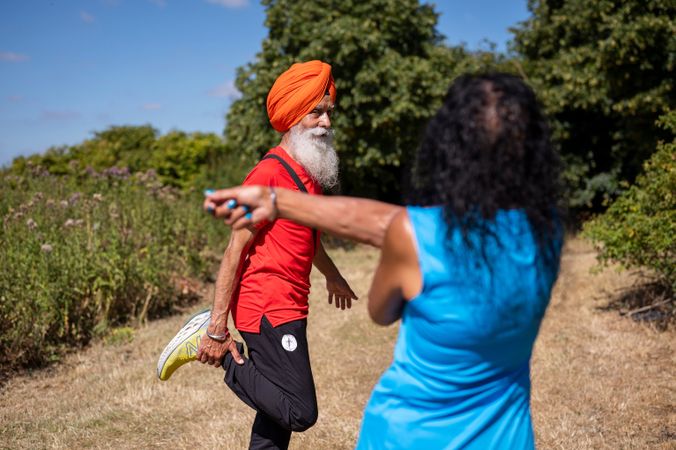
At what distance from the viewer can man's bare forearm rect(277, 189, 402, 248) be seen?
71.1 inches

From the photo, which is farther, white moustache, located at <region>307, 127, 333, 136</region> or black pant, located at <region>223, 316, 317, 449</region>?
white moustache, located at <region>307, 127, 333, 136</region>

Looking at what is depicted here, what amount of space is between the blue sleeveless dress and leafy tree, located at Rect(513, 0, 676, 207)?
834 cm

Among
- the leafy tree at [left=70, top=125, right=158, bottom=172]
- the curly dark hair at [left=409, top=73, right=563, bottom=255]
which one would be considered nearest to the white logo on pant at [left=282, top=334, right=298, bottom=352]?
the curly dark hair at [left=409, top=73, right=563, bottom=255]

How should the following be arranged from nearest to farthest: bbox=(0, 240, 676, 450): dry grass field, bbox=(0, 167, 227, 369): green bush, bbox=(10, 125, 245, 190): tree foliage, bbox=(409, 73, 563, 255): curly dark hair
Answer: bbox=(409, 73, 563, 255): curly dark hair
bbox=(0, 240, 676, 450): dry grass field
bbox=(0, 167, 227, 369): green bush
bbox=(10, 125, 245, 190): tree foliage

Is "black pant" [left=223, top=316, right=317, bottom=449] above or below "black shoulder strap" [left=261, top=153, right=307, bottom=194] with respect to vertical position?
below

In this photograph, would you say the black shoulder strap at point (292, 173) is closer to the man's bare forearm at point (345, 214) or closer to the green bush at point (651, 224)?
the man's bare forearm at point (345, 214)

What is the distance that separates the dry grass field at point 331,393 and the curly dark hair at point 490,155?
2831 millimetres

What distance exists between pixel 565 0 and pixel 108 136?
10.3 m

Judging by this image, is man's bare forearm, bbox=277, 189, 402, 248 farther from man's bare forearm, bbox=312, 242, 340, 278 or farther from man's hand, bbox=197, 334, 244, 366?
man's bare forearm, bbox=312, 242, 340, 278

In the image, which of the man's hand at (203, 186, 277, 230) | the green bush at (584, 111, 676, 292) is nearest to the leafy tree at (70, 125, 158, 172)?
the green bush at (584, 111, 676, 292)

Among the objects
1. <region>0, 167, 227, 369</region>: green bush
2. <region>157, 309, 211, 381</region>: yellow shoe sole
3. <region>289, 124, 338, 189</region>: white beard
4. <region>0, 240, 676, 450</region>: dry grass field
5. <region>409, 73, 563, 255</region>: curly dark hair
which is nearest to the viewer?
<region>409, 73, 563, 255</region>: curly dark hair

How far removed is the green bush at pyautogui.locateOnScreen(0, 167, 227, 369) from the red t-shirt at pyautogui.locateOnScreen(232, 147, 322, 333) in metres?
3.37

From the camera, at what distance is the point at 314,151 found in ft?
10.6

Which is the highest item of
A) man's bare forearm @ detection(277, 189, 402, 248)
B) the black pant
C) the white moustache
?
the white moustache
